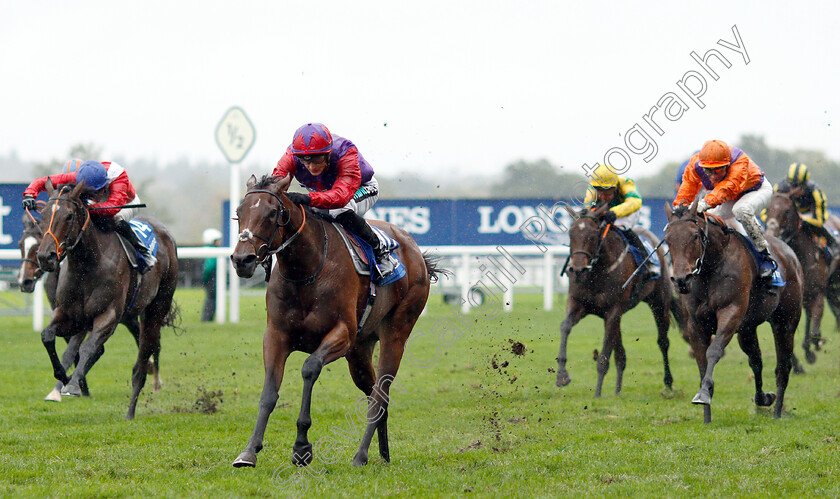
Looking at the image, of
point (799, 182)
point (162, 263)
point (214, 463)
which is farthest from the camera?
point (799, 182)

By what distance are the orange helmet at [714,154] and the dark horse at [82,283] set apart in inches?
180

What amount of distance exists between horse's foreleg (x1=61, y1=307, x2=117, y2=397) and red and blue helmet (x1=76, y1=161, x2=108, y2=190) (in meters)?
0.96

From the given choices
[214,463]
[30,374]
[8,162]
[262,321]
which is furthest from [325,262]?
[8,162]

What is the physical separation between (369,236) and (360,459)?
4.32 ft

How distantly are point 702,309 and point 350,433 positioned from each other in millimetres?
2838

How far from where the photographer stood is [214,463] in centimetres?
530

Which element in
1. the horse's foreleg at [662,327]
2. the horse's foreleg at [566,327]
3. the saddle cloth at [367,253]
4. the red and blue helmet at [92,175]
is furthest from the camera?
the horse's foreleg at [662,327]

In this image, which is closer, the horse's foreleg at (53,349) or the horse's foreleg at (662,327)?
the horse's foreleg at (53,349)

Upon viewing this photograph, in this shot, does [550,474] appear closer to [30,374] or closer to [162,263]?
[162,263]

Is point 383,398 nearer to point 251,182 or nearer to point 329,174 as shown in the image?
point 329,174

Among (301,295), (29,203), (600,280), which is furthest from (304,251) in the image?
(600,280)

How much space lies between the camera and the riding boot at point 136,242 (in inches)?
277

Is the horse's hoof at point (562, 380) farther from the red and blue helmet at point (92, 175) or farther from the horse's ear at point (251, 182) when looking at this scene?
the red and blue helmet at point (92, 175)

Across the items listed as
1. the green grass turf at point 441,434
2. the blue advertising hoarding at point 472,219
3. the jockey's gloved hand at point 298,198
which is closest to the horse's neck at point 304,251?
the jockey's gloved hand at point 298,198
